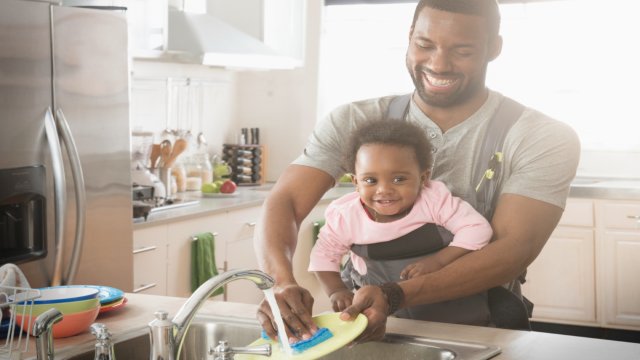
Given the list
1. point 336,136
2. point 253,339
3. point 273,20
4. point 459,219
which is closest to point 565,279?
point 273,20

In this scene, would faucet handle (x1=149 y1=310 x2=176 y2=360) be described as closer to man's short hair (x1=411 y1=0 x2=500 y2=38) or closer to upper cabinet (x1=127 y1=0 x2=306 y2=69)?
man's short hair (x1=411 y1=0 x2=500 y2=38)

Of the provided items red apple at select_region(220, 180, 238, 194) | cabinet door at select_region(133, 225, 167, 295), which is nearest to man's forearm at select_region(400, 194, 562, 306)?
cabinet door at select_region(133, 225, 167, 295)

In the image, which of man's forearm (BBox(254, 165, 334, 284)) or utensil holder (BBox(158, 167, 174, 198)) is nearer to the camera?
man's forearm (BBox(254, 165, 334, 284))

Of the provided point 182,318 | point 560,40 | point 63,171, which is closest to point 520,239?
point 182,318

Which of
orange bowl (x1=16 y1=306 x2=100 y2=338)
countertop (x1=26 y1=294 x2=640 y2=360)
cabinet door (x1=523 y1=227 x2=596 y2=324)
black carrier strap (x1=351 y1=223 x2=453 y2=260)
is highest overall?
black carrier strap (x1=351 y1=223 x2=453 y2=260)

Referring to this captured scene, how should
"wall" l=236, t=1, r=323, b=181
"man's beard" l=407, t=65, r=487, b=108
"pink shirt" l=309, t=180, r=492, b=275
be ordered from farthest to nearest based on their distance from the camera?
"wall" l=236, t=1, r=323, b=181
"man's beard" l=407, t=65, r=487, b=108
"pink shirt" l=309, t=180, r=492, b=275

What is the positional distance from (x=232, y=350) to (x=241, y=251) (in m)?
2.82

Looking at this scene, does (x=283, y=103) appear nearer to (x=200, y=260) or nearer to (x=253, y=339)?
(x=200, y=260)

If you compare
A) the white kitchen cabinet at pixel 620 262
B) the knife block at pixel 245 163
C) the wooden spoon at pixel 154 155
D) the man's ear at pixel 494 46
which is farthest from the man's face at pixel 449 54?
the knife block at pixel 245 163

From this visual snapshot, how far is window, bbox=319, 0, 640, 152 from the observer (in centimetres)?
537

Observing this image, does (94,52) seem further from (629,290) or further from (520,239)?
(629,290)

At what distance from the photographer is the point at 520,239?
197 cm

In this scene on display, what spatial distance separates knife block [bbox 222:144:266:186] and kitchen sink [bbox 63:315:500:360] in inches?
132

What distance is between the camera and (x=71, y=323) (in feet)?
5.75
